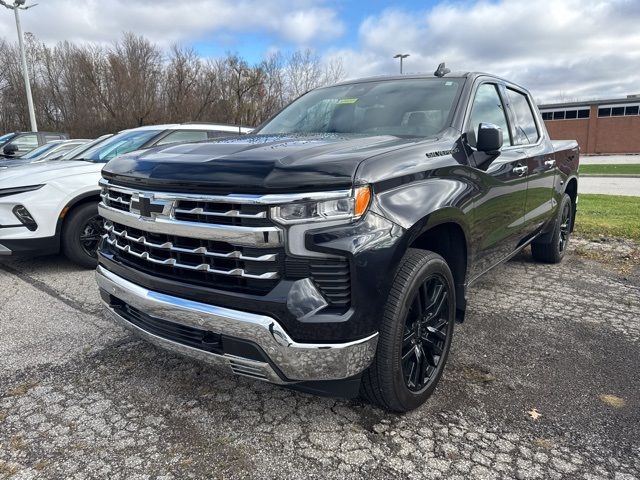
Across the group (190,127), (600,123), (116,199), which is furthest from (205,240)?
→ (600,123)

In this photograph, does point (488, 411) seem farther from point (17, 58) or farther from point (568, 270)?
point (17, 58)

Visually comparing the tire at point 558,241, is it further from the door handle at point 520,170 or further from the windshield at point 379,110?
the windshield at point 379,110

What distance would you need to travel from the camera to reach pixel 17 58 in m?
41.4

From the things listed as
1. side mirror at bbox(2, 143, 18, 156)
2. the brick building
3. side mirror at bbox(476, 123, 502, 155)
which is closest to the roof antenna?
side mirror at bbox(476, 123, 502, 155)

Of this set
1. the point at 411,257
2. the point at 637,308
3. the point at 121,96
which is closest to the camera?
the point at 411,257

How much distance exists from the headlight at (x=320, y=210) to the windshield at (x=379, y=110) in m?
1.16

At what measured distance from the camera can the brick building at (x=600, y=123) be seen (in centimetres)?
4462

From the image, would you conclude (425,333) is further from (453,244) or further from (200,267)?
(200,267)

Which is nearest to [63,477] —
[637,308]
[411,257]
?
[411,257]

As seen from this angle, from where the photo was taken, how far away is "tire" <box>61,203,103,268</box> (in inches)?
211

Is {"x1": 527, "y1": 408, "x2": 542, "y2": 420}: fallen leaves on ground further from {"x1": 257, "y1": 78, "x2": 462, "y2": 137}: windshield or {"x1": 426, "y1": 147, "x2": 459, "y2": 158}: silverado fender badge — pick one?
{"x1": 257, "y1": 78, "x2": 462, "y2": 137}: windshield

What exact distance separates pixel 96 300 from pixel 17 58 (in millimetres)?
46370

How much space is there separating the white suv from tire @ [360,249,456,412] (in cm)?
315

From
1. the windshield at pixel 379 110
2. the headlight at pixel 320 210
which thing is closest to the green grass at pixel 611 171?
the windshield at pixel 379 110
